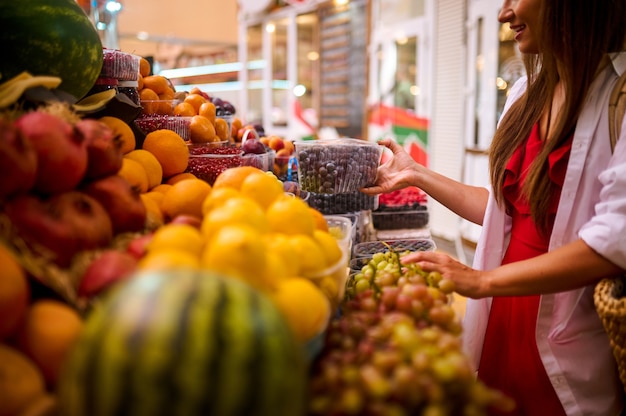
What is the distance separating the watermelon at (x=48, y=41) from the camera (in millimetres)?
1084

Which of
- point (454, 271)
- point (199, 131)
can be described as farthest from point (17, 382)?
point (199, 131)

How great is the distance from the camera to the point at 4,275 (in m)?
0.60

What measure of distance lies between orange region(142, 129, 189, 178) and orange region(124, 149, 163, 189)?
0.26 feet

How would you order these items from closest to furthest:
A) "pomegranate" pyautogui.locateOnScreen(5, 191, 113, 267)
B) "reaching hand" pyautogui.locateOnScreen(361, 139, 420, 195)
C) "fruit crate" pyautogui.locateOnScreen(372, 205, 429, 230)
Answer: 1. "pomegranate" pyautogui.locateOnScreen(5, 191, 113, 267)
2. "reaching hand" pyautogui.locateOnScreen(361, 139, 420, 195)
3. "fruit crate" pyautogui.locateOnScreen(372, 205, 429, 230)

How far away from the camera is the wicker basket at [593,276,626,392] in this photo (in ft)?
3.68

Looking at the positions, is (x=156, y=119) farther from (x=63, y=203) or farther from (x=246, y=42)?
(x=246, y=42)

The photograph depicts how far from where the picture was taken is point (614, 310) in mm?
1123

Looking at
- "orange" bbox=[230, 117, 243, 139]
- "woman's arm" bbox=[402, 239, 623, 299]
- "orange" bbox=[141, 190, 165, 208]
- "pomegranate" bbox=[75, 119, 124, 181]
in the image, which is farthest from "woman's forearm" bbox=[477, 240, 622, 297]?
"orange" bbox=[230, 117, 243, 139]

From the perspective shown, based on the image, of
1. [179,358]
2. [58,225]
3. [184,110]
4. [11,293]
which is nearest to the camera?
[179,358]

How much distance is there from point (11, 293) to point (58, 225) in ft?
0.43

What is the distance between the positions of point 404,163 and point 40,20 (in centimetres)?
120

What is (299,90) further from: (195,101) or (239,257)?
(239,257)

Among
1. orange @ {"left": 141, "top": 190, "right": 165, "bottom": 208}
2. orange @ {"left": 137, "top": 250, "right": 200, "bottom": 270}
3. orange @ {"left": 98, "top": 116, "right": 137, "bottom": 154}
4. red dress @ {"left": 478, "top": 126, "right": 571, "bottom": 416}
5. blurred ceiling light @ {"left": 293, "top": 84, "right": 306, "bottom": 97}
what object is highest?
blurred ceiling light @ {"left": 293, "top": 84, "right": 306, "bottom": 97}

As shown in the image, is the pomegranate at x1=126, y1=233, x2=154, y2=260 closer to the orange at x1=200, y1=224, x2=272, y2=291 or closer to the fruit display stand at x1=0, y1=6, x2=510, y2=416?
the fruit display stand at x1=0, y1=6, x2=510, y2=416
